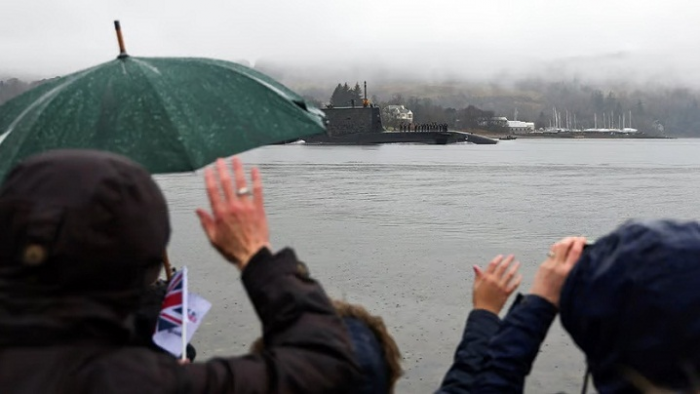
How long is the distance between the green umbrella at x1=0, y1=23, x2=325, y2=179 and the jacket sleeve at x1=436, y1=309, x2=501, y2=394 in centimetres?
89

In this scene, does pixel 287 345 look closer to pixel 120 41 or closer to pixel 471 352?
pixel 471 352

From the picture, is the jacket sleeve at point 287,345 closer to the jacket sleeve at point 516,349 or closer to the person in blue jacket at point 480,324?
the jacket sleeve at point 516,349

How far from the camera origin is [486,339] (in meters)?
2.07

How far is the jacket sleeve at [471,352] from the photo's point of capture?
2020 mm

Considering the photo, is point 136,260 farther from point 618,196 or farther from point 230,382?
point 618,196

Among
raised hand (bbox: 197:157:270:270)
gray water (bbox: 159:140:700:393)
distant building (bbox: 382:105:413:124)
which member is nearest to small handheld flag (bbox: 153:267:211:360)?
raised hand (bbox: 197:157:270:270)

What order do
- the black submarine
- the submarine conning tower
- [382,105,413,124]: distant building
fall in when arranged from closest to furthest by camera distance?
the black submarine
the submarine conning tower
[382,105,413,124]: distant building

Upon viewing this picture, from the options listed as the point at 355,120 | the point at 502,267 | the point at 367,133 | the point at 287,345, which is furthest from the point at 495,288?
the point at 355,120

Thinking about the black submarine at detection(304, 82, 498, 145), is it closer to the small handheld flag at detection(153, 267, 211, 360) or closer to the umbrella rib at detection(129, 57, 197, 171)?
the umbrella rib at detection(129, 57, 197, 171)

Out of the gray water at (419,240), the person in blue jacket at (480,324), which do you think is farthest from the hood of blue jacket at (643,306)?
the gray water at (419,240)

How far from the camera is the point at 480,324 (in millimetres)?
2105

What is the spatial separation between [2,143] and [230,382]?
1.70 m

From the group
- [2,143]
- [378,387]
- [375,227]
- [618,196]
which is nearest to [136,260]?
[378,387]

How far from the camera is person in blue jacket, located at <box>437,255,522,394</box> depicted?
2.03 meters
